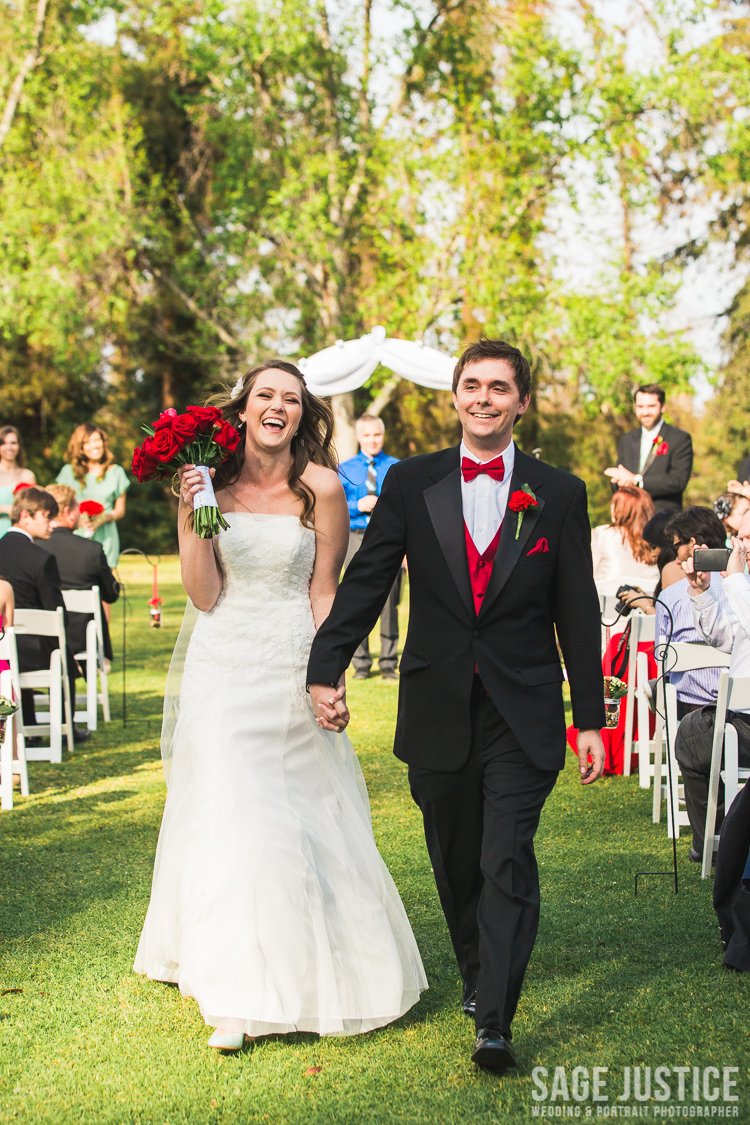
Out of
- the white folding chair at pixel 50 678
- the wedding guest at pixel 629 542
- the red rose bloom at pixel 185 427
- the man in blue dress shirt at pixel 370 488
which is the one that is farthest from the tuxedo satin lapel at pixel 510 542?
the man in blue dress shirt at pixel 370 488

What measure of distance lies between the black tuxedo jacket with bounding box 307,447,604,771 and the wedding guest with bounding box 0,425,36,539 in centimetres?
876

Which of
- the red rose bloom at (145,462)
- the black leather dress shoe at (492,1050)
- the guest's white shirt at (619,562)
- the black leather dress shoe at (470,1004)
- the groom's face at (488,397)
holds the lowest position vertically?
the black leather dress shoe at (470,1004)

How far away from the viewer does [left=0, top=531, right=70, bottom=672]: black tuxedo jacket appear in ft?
26.8

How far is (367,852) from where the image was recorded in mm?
4129

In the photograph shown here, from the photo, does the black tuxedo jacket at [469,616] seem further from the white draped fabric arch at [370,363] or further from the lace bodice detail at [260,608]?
the white draped fabric arch at [370,363]

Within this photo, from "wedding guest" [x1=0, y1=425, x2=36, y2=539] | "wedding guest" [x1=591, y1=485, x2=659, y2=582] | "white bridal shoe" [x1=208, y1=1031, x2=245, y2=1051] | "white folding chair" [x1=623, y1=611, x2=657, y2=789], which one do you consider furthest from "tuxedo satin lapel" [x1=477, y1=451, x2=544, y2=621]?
"wedding guest" [x1=0, y1=425, x2=36, y2=539]

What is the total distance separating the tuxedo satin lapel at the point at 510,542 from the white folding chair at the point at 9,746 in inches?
164

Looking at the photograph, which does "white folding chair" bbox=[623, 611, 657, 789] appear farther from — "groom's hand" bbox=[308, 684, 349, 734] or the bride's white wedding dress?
"groom's hand" bbox=[308, 684, 349, 734]

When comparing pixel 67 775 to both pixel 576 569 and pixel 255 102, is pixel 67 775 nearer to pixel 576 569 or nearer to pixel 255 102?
pixel 576 569

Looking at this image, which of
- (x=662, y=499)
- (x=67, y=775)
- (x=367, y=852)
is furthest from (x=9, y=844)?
(x=662, y=499)

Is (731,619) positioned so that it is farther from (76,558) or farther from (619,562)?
(76,558)

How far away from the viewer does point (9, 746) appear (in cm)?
705

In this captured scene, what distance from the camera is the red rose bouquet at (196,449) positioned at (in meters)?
4.02

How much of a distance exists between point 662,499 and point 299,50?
21382 mm
